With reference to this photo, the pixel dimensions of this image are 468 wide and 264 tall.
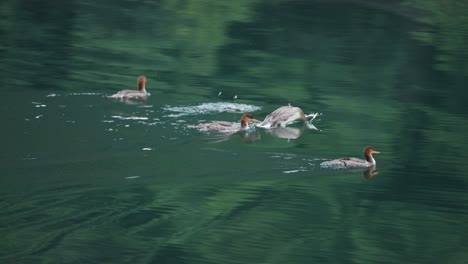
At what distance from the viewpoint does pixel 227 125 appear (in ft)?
45.6

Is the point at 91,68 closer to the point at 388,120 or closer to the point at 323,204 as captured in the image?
the point at 388,120

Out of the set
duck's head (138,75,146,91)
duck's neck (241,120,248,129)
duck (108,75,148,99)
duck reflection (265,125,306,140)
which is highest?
duck's head (138,75,146,91)

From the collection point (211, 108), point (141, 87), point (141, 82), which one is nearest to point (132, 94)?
point (141, 82)

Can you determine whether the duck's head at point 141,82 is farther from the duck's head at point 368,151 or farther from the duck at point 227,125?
the duck's head at point 368,151

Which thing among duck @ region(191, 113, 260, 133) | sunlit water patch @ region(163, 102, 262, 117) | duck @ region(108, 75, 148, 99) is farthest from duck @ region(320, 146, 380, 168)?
duck @ region(108, 75, 148, 99)

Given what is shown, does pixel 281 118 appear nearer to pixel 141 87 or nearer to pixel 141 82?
pixel 141 82

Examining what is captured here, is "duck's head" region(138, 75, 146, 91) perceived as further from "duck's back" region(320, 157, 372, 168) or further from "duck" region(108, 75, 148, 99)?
"duck's back" region(320, 157, 372, 168)

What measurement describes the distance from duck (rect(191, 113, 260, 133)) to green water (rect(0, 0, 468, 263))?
159mm

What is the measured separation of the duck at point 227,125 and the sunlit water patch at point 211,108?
34.6 inches

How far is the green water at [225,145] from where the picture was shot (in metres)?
9.88

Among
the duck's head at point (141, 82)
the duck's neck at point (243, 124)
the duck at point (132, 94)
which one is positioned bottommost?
the duck's neck at point (243, 124)

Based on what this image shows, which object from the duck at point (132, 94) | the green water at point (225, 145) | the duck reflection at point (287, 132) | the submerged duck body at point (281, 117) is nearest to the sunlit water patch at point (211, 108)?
the green water at point (225, 145)

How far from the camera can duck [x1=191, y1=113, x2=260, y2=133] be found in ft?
45.2

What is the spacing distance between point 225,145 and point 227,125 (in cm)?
85
